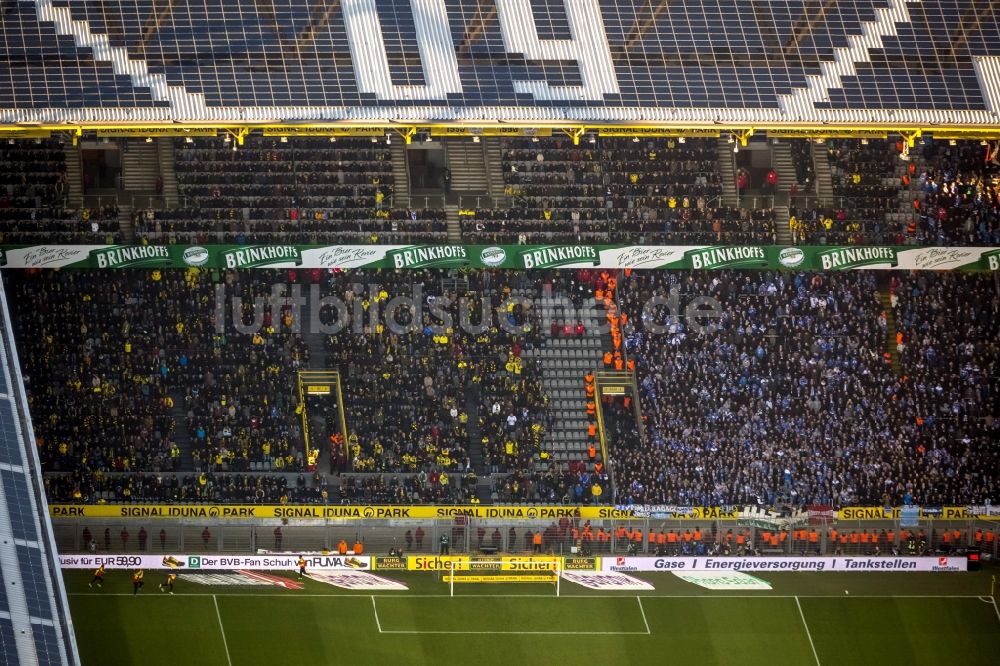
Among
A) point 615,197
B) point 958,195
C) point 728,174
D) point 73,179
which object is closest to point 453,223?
point 615,197

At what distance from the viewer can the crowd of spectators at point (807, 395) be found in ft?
177

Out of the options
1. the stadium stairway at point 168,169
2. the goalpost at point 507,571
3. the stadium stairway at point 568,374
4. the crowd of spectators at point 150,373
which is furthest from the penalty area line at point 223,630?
the stadium stairway at point 168,169

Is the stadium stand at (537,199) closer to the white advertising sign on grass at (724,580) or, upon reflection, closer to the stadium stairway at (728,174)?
the stadium stairway at (728,174)

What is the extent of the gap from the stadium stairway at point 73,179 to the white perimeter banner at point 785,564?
796 inches

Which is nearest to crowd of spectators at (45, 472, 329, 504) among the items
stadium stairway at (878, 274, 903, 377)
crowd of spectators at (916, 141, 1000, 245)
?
stadium stairway at (878, 274, 903, 377)

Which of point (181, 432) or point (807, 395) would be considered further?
point (807, 395)

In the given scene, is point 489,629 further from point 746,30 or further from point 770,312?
point 746,30

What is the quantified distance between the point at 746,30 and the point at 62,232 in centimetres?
2192

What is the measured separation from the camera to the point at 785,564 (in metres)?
52.3

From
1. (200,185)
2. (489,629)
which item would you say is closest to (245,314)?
(200,185)

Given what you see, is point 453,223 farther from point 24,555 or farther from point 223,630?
point 24,555

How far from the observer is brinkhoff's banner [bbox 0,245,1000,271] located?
54094mm

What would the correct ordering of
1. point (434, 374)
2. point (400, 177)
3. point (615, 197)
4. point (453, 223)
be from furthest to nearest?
1. point (400, 177)
2. point (615, 197)
3. point (453, 223)
4. point (434, 374)

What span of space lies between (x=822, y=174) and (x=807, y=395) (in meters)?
7.64
